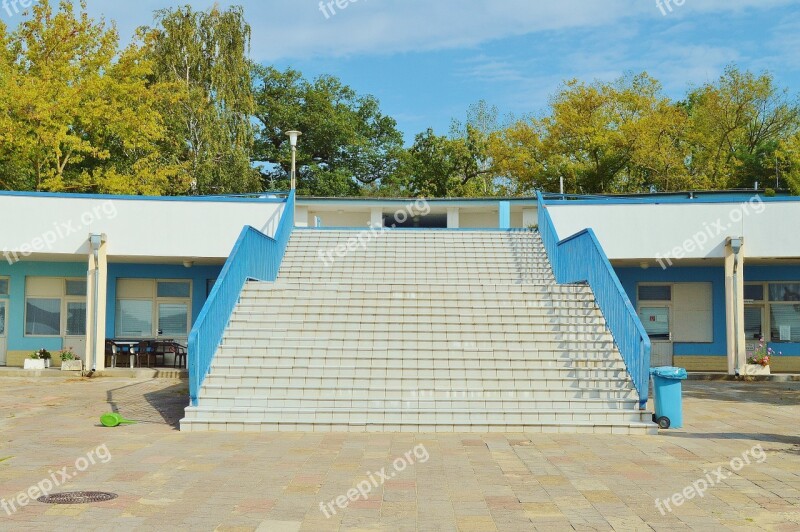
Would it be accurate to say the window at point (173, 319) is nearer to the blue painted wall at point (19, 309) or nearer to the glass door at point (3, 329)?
the blue painted wall at point (19, 309)

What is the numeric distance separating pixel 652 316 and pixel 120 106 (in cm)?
2059

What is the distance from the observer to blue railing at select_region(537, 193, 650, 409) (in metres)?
12.3

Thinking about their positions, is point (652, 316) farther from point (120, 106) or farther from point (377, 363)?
point (120, 106)

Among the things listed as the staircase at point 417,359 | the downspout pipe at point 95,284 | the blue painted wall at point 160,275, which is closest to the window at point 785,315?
the staircase at point 417,359

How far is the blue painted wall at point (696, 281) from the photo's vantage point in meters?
22.9

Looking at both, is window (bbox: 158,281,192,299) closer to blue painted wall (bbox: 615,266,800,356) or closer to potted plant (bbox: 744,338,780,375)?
blue painted wall (bbox: 615,266,800,356)

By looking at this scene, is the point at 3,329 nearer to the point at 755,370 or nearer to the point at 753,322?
the point at 755,370

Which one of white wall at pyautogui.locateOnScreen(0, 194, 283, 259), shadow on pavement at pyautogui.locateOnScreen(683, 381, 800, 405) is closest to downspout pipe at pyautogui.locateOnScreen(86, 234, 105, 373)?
white wall at pyautogui.locateOnScreen(0, 194, 283, 259)

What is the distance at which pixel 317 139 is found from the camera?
5475 cm

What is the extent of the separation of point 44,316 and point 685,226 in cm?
1712

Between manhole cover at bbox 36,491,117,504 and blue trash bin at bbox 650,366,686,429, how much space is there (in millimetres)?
7623

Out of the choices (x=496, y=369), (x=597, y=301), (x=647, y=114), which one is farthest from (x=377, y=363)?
(x=647, y=114)

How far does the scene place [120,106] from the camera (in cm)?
3170

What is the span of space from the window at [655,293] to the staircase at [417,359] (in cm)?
584
